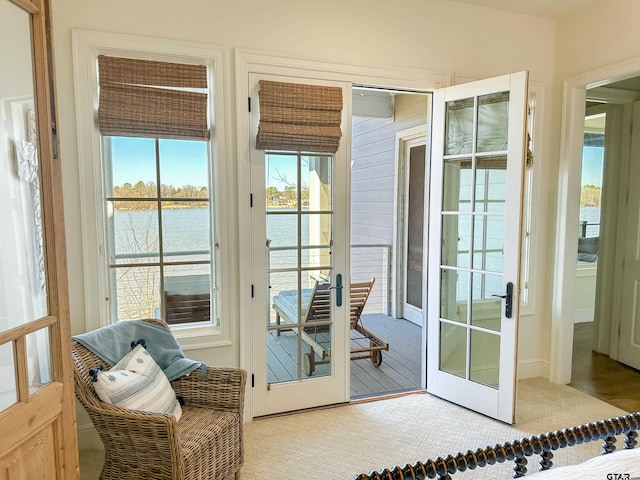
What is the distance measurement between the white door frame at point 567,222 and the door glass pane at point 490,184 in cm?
90

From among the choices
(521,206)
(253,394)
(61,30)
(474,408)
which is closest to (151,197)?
(61,30)

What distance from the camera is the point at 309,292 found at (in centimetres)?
306

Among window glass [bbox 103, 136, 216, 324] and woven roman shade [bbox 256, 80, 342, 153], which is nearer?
window glass [bbox 103, 136, 216, 324]

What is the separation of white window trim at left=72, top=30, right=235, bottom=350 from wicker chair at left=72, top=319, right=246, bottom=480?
500 millimetres

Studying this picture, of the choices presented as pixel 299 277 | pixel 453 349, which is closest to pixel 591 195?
pixel 453 349

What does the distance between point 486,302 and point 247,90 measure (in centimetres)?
216

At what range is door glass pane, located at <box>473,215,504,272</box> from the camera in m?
2.90

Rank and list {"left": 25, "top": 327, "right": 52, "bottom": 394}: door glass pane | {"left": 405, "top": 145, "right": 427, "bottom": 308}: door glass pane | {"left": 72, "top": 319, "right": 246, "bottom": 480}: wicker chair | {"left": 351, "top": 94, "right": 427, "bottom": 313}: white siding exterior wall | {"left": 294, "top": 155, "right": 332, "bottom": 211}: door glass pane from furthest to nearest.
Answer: {"left": 351, "top": 94, "right": 427, "bottom": 313}: white siding exterior wall, {"left": 405, "top": 145, "right": 427, "bottom": 308}: door glass pane, {"left": 294, "top": 155, "right": 332, "bottom": 211}: door glass pane, {"left": 72, "top": 319, "right": 246, "bottom": 480}: wicker chair, {"left": 25, "top": 327, "right": 52, "bottom": 394}: door glass pane

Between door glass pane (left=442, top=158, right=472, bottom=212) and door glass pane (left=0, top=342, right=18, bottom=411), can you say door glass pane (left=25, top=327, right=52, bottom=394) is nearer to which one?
door glass pane (left=0, top=342, right=18, bottom=411)

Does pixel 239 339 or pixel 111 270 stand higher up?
pixel 111 270

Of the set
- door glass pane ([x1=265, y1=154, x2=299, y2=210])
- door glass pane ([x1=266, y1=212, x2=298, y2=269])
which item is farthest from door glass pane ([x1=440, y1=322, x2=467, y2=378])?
door glass pane ([x1=265, y1=154, x2=299, y2=210])

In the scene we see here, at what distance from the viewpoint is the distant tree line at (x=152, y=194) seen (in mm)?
2629

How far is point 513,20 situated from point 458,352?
259cm

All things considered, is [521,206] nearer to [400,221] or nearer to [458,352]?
[458,352]
